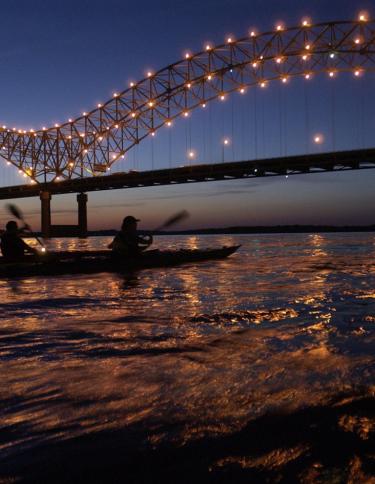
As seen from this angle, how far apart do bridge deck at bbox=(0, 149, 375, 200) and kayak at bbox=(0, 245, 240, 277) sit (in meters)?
42.3

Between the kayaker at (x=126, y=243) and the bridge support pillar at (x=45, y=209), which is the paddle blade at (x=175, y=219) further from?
the bridge support pillar at (x=45, y=209)

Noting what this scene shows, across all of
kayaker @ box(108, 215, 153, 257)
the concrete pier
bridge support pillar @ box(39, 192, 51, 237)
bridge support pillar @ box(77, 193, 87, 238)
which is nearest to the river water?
kayaker @ box(108, 215, 153, 257)

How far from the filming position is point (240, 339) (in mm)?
5441

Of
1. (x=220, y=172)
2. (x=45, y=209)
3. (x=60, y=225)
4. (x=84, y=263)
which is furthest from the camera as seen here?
(x=60, y=225)

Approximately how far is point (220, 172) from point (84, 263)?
1978 inches

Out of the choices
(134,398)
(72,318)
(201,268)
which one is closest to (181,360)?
(134,398)

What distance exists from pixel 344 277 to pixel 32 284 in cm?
885

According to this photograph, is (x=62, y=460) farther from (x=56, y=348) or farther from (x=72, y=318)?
(x=72, y=318)

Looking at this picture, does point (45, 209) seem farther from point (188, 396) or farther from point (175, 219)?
point (188, 396)

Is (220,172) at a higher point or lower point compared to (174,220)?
higher

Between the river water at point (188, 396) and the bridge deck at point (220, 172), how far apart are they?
5160 centimetres

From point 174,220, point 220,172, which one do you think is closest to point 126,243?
point 174,220

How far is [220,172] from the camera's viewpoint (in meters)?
63.7

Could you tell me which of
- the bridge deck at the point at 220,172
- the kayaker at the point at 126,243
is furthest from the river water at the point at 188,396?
the bridge deck at the point at 220,172
